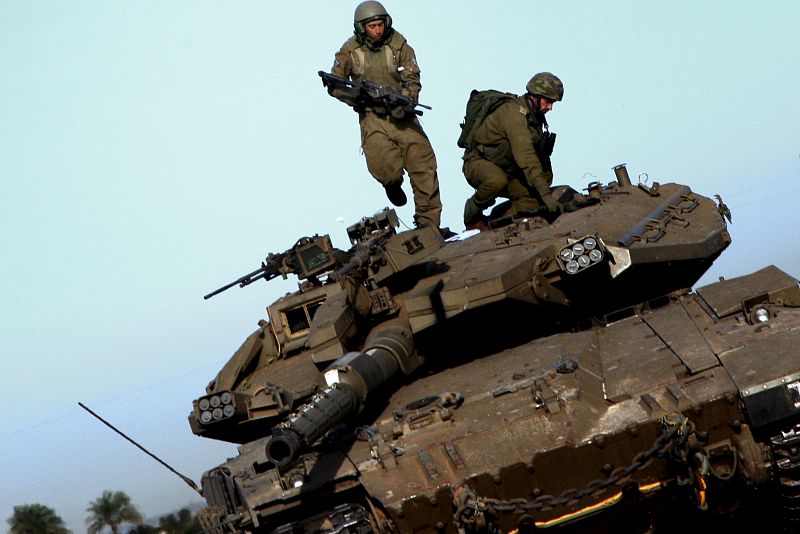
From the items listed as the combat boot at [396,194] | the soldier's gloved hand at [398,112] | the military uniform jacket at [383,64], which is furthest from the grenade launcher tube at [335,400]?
the military uniform jacket at [383,64]

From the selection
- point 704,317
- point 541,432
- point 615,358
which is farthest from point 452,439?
point 704,317

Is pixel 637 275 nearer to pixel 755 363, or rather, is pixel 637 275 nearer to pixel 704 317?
pixel 704 317

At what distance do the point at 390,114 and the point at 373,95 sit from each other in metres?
0.45

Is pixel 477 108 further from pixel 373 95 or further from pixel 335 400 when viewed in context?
pixel 335 400

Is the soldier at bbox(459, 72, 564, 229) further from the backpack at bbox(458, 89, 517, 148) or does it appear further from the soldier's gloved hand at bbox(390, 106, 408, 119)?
the soldier's gloved hand at bbox(390, 106, 408, 119)

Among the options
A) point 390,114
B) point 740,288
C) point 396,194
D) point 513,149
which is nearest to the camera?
point 740,288

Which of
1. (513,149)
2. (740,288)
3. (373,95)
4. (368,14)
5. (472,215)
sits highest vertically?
(368,14)

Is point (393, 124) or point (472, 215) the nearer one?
point (393, 124)

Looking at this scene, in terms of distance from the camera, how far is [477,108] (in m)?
20.9

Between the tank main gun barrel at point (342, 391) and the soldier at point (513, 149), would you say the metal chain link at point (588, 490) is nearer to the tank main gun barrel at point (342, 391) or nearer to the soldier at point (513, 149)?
the tank main gun barrel at point (342, 391)

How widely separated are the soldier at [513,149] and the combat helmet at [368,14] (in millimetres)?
1955

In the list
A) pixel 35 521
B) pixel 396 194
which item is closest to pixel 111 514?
pixel 35 521

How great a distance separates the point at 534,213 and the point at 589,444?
6.76 metres

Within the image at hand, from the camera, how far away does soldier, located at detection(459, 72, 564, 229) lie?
20.1 metres
